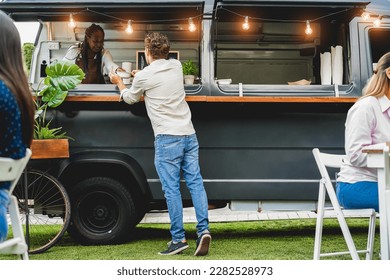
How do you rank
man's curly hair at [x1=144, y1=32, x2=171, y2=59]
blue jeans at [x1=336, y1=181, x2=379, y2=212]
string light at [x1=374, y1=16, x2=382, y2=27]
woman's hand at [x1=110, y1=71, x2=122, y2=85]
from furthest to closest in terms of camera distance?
1. string light at [x1=374, y1=16, x2=382, y2=27]
2. woman's hand at [x1=110, y1=71, x2=122, y2=85]
3. man's curly hair at [x1=144, y1=32, x2=171, y2=59]
4. blue jeans at [x1=336, y1=181, x2=379, y2=212]

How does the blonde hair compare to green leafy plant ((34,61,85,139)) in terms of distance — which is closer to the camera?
the blonde hair

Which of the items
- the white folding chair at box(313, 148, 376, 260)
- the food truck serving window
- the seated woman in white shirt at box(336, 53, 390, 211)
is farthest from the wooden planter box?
the seated woman in white shirt at box(336, 53, 390, 211)

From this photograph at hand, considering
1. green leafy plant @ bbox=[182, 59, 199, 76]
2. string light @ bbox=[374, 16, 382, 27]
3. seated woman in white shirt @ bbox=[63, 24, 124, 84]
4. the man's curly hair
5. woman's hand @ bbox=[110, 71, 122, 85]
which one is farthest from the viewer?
seated woman in white shirt @ bbox=[63, 24, 124, 84]

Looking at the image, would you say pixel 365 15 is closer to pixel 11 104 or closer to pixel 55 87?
pixel 55 87

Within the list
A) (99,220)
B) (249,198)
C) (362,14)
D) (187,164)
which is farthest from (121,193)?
(362,14)

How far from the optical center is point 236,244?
5.14m

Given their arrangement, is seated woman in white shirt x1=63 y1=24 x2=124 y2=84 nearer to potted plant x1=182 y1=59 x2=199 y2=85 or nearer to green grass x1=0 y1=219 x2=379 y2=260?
potted plant x1=182 y1=59 x2=199 y2=85

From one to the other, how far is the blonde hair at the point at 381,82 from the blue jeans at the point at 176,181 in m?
1.42

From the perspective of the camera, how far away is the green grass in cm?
457

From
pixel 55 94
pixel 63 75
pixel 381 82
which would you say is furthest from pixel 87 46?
pixel 381 82

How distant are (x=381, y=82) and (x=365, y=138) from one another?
402 mm

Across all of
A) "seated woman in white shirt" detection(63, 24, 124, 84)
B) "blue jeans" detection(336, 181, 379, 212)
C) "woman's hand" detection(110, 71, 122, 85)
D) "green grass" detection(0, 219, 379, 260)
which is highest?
"seated woman in white shirt" detection(63, 24, 124, 84)

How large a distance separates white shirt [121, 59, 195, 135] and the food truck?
253mm
